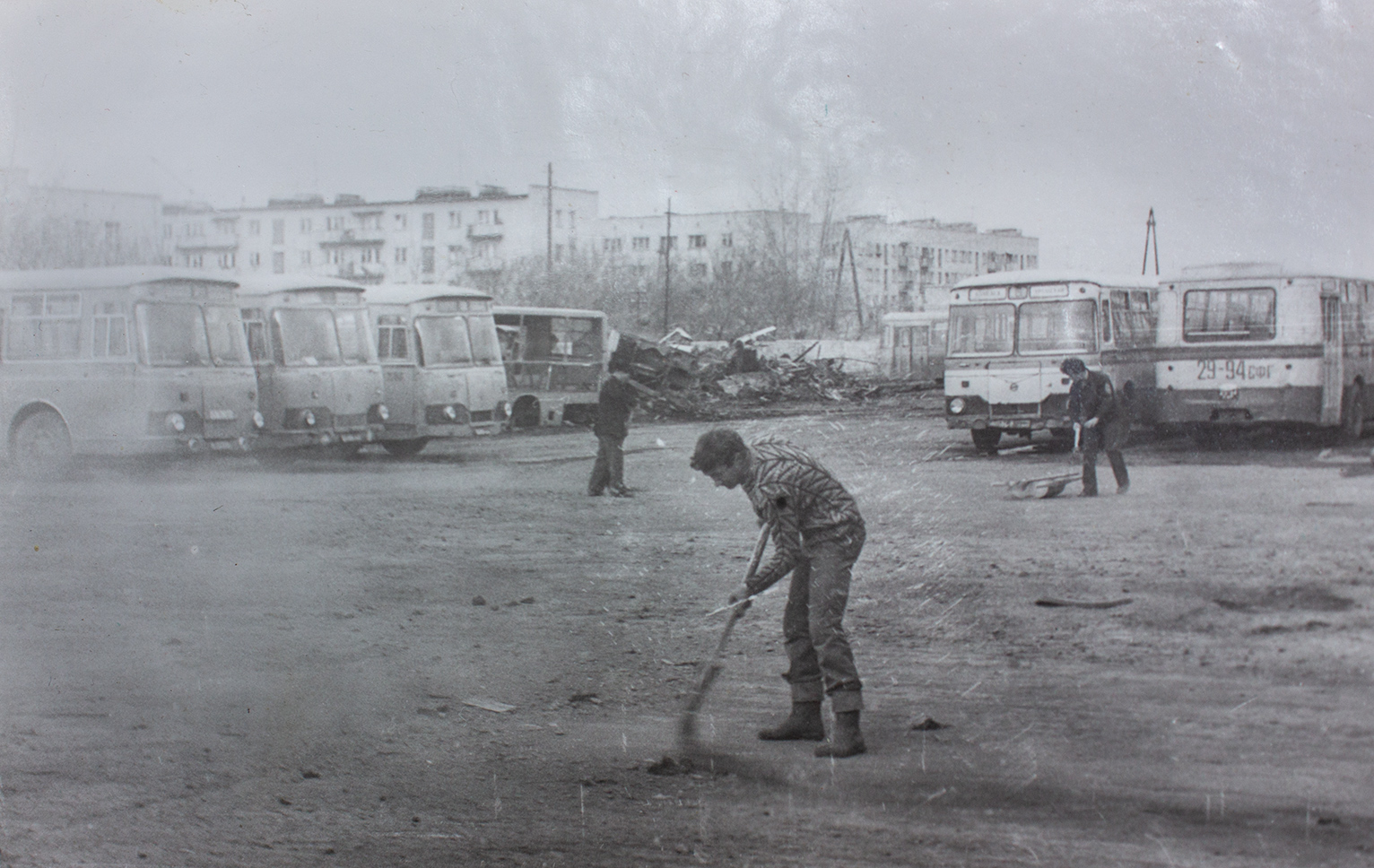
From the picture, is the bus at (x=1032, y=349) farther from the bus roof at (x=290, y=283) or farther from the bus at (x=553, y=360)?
the bus roof at (x=290, y=283)

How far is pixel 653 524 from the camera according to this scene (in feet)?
19.2

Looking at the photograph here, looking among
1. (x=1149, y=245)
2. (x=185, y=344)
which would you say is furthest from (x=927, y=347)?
(x=185, y=344)

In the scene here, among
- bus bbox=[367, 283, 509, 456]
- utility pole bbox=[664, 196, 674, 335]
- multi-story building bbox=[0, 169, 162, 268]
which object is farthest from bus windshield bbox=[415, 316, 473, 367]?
multi-story building bbox=[0, 169, 162, 268]

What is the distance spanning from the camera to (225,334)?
618cm

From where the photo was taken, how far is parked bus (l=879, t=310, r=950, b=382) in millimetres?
5812

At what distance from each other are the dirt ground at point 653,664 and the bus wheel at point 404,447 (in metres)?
0.13

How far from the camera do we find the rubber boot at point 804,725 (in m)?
4.57

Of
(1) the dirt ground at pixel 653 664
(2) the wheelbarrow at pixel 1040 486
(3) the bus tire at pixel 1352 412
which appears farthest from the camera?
(2) the wheelbarrow at pixel 1040 486

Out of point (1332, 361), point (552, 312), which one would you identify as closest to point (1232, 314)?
point (1332, 361)

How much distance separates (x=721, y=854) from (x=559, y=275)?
329 centimetres

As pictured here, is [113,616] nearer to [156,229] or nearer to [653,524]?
[156,229]

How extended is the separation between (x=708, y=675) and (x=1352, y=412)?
2.88 m

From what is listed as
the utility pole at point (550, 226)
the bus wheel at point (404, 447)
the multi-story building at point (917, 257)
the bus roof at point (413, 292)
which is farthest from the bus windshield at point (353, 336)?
the multi-story building at point (917, 257)

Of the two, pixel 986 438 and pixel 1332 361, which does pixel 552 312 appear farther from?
pixel 1332 361
